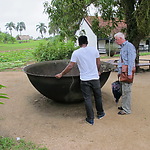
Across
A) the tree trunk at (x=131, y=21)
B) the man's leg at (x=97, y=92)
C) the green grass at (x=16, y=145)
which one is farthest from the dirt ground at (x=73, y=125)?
the tree trunk at (x=131, y=21)

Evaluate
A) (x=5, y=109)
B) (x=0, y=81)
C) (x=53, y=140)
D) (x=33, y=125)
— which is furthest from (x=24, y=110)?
(x=0, y=81)

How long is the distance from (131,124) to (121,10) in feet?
16.8

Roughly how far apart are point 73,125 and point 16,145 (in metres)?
1.03

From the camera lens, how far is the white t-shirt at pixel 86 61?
308 centimetres

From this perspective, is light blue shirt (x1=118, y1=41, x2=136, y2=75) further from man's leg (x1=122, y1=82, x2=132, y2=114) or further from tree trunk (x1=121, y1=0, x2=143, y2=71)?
tree trunk (x1=121, y1=0, x2=143, y2=71)

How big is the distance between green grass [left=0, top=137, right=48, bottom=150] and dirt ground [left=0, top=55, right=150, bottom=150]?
12 cm

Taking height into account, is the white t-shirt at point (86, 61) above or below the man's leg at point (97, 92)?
above

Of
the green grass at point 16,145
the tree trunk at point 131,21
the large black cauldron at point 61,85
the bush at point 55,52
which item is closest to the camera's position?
the green grass at point 16,145

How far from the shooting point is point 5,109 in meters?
4.14

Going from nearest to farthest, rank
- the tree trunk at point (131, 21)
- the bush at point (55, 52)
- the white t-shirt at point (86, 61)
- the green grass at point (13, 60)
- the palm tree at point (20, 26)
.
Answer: the white t-shirt at point (86, 61)
the tree trunk at point (131, 21)
the bush at point (55, 52)
the green grass at point (13, 60)
the palm tree at point (20, 26)

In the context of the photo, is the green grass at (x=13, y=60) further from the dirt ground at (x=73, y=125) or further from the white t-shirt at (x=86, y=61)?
the white t-shirt at (x=86, y=61)

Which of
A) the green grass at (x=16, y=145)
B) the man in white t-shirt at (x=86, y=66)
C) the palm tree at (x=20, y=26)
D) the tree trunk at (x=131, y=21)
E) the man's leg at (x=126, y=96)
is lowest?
the green grass at (x=16, y=145)

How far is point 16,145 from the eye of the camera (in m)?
2.69

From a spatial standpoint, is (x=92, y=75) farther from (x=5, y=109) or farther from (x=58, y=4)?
(x=58, y=4)
